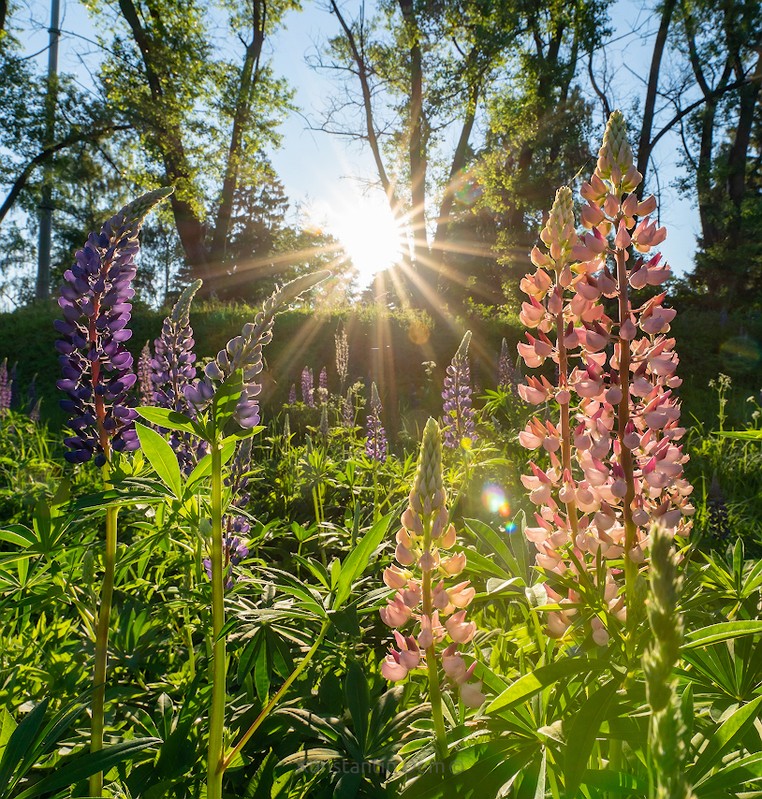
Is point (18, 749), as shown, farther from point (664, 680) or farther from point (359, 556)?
point (664, 680)

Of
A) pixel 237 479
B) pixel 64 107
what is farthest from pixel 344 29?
pixel 237 479

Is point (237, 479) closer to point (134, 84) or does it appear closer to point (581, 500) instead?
point (581, 500)

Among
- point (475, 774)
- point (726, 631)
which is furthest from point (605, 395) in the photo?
point (475, 774)

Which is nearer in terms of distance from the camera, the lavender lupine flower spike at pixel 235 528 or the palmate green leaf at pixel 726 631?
the palmate green leaf at pixel 726 631

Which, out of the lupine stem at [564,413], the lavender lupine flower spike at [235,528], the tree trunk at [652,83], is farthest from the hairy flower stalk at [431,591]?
the tree trunk at [652,83]

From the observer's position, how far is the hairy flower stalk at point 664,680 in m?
0.31

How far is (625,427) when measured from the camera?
989 millimetres

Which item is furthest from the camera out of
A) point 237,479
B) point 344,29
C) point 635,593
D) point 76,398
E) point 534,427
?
point 344,29

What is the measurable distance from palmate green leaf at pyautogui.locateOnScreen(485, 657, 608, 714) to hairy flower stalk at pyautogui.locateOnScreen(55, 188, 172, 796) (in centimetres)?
117

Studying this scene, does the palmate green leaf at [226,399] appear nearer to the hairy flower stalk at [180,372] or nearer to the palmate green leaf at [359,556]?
the palmate green leaf at [359,556]

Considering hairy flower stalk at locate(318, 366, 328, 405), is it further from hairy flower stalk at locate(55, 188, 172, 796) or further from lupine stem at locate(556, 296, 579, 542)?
lupine stem at locate(556, 296, 579, 542)

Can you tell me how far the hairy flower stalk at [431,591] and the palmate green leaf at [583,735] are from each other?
180 mm

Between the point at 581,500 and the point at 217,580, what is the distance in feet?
2.33

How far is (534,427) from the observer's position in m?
1.12
